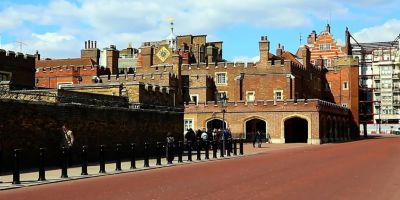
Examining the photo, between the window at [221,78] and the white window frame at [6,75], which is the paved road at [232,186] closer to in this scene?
the white window frame at [6,75]

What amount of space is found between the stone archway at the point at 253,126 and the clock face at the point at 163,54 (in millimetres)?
14653

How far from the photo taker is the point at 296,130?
61.4 m


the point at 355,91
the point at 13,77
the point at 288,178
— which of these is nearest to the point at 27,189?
the point at 288,178

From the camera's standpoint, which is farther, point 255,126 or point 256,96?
point 256,96

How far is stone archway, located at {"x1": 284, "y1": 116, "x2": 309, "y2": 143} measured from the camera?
58656 millimetres

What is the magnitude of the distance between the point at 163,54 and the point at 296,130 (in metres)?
19.0

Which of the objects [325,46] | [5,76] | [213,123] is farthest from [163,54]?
[325,46]

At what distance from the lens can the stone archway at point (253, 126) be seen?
57.4 meters

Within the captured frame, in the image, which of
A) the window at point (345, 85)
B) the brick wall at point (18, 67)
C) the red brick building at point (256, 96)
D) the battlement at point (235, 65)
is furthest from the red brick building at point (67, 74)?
the window at point (345, 85)

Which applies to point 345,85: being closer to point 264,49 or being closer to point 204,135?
point 264,49

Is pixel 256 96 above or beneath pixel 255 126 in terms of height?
above

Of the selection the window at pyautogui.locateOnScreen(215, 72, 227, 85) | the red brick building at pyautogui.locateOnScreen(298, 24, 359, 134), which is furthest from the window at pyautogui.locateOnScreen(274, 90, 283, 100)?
the red brick building at pyautogui.locateOnScreen(298, 24, 359, 134)

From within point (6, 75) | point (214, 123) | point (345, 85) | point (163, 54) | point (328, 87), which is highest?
point (163, 54)

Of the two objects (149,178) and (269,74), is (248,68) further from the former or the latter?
(149,178)
